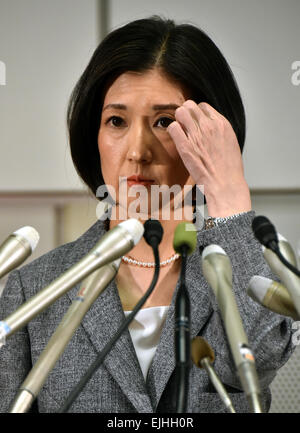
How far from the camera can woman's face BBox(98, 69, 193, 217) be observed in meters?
0.83

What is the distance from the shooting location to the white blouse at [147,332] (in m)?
0.81

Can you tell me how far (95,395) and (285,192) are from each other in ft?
2.50

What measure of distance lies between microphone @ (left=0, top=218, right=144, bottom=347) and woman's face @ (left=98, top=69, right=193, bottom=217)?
37 cm

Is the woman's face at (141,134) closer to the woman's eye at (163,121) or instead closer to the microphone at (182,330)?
the woman's eye at (163,121)

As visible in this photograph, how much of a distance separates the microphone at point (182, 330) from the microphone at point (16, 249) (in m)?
0.11

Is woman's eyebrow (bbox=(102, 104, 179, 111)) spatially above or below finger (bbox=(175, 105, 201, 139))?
above

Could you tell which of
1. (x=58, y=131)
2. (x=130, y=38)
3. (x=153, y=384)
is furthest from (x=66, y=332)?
(x=58, y=131)

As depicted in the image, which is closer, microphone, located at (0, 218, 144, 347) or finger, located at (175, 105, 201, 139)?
microphone, located at (0, 218, 144, 347)

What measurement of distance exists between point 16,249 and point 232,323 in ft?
0.55

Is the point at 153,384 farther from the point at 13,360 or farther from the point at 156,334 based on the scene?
the point at 13,360

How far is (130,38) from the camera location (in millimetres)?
920

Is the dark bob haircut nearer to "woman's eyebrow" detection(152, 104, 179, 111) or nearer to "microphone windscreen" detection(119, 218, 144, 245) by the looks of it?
"woman's eyebrow" detection(152, 104, 179, 111)

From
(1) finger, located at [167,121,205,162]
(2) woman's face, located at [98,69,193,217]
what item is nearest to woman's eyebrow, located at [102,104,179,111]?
(2) woman's face, located at [98,69,193,217]
